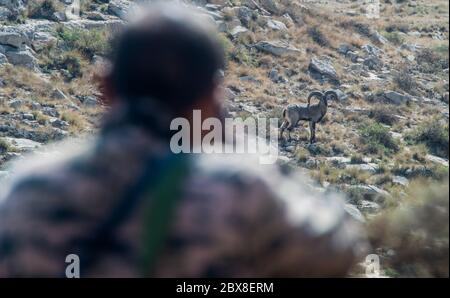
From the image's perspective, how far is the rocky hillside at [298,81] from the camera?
1460 cm

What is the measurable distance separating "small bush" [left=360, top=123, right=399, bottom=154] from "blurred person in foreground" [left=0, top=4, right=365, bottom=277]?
1501cm

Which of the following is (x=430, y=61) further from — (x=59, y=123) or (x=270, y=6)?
(x=59, y=123)

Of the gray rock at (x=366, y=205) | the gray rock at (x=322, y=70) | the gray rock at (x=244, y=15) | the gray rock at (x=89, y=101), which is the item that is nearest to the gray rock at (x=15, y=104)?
the gray rock at (x=89, y=101)

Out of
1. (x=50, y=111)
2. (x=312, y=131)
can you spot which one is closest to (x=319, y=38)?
(x=312, y=131)

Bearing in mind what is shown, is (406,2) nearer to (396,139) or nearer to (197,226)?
(396,139)

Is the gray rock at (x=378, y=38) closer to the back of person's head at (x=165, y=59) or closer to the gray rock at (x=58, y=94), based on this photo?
the gray rock at (x=58, y=94)

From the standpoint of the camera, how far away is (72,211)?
5.47 feet

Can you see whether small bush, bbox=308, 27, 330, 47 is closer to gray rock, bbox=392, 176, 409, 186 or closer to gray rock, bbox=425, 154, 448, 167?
gray rock, bbox=425, 154, 448, 167

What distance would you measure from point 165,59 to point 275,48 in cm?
2289

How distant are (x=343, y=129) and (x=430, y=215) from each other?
15607mm

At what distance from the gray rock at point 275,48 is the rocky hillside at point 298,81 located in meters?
0.06
